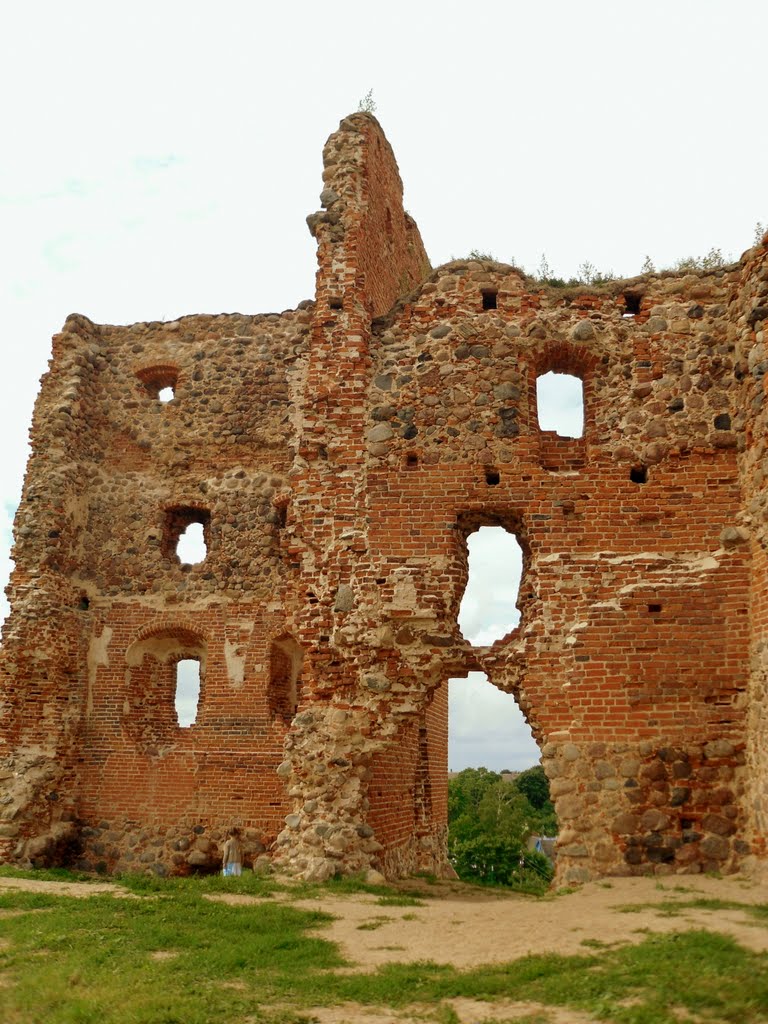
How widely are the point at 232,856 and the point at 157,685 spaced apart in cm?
316

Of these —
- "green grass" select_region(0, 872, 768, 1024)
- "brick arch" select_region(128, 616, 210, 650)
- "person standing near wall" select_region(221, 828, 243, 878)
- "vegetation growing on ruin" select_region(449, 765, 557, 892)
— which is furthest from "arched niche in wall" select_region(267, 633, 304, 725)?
"vegetation growing on ruin" select_region(449, 765, 557, 892)

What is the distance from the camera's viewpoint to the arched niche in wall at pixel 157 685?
1300 centimetres

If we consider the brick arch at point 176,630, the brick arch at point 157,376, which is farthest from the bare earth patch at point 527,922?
the brick arch at point 157,376

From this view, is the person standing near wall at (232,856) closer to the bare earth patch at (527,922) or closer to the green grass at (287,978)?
the bare earth patch at (527,922)

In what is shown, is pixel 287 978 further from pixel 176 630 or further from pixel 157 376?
pixel 157 376

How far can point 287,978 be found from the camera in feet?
17.6

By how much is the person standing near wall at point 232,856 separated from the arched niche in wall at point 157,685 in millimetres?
1852

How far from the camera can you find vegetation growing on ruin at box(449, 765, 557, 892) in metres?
26.4

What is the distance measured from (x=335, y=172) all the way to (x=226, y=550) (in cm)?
567

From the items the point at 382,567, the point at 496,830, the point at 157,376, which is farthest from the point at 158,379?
the point at 496,830

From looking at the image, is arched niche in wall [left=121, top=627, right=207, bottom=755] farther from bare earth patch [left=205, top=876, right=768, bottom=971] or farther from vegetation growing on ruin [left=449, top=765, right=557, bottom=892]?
vegetation growing on ruin [left=449, top=765, right=557, bottom=892]

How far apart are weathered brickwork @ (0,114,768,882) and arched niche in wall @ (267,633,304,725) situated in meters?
0.05

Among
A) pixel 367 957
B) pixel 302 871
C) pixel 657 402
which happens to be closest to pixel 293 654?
pixel 302 871

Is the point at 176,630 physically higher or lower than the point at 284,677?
higher
